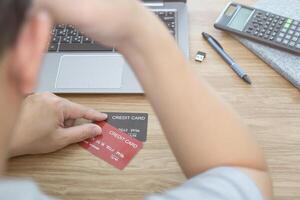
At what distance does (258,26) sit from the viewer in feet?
2.86

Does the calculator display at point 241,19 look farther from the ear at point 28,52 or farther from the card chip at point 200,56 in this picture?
the ear at point 28,52

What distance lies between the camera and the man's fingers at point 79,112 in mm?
761

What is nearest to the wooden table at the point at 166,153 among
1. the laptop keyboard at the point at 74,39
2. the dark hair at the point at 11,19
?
the laptop keyboard at the point at 74,39

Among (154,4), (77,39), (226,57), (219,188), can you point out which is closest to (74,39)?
(77,39)

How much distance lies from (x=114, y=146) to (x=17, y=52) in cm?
37

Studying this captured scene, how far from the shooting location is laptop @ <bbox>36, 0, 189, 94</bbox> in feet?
2.67

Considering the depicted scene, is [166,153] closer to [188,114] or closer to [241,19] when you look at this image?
[188,114]

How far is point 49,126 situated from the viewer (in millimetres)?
741

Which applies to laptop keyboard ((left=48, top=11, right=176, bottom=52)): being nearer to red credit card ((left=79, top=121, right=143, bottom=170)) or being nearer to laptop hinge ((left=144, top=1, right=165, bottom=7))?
laptop hinge ((left=144, top=1, right=165, bottom=7))

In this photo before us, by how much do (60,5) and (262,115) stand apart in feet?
1.31

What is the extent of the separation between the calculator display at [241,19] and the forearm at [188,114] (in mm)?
300

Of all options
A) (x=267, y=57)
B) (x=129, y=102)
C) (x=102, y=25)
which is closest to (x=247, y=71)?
(x=267, y=57)

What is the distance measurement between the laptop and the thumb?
3.3 inches

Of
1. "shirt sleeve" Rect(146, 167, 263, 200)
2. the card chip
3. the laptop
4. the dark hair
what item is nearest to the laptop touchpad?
the laptop
